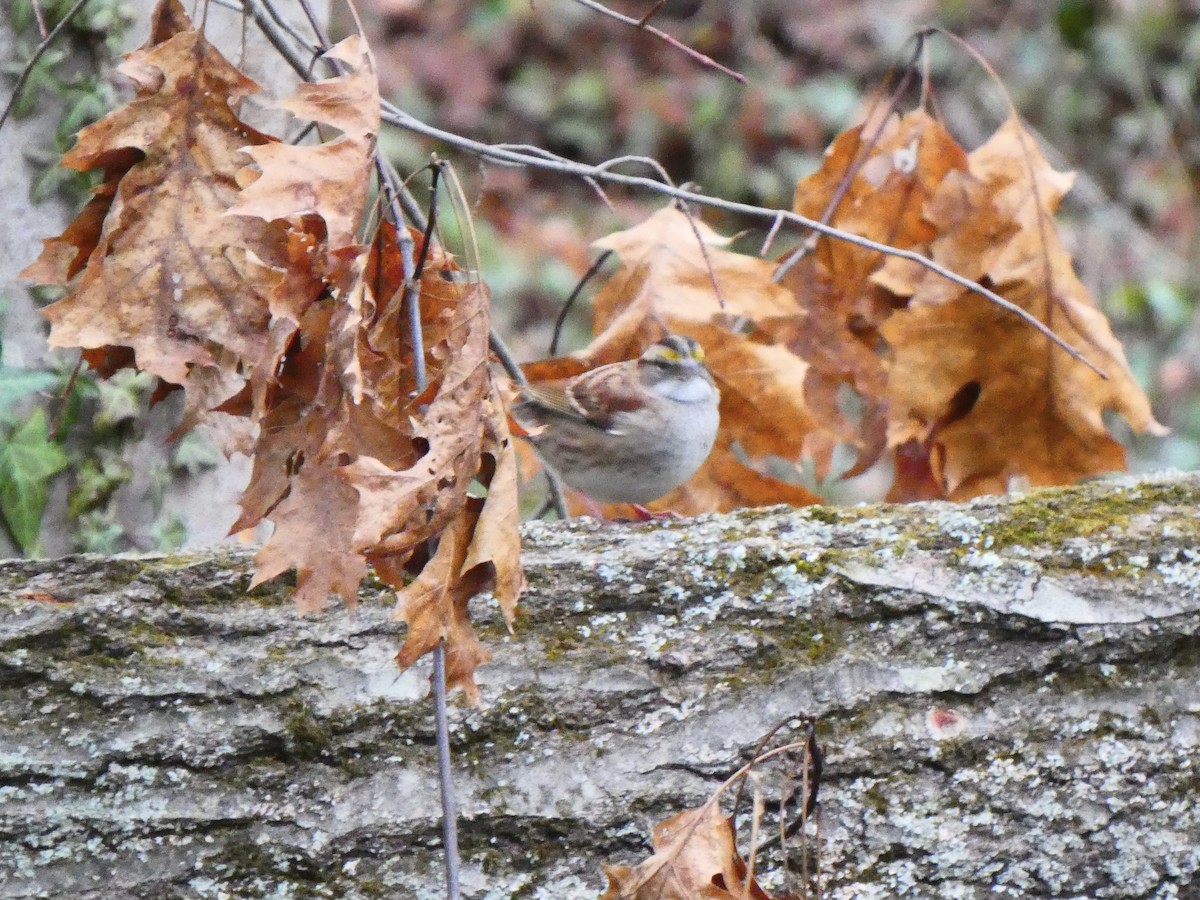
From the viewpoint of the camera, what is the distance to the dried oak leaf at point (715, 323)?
2.95m

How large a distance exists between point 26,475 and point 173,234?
125 centimetres

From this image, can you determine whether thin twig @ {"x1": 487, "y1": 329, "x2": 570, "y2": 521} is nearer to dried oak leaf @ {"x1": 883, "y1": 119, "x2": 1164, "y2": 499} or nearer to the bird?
the bird

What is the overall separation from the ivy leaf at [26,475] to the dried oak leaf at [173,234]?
110cm

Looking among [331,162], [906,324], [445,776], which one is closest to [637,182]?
[331,162]

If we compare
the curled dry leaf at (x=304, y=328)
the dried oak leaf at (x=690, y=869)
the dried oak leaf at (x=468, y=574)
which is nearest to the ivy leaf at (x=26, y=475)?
the curled dry leaf at (x=304, y=328)

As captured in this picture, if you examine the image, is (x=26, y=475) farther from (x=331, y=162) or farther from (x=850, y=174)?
(x=850, y=174)

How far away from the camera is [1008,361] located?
296cm

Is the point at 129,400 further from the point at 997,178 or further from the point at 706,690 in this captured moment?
the point at 997,178

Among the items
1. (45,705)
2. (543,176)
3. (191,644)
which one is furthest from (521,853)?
(543,176)

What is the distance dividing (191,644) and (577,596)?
58 centimetres

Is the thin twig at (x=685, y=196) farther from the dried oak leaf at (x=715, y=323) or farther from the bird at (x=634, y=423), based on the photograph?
the bird at (x=634, y=423)

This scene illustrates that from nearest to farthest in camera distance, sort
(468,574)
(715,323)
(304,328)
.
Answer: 1. (468,574)
2. (304,328)
3. (715,323)

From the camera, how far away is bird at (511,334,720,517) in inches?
133

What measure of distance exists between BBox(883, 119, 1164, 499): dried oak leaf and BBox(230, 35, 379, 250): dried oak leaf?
1.55 metres
